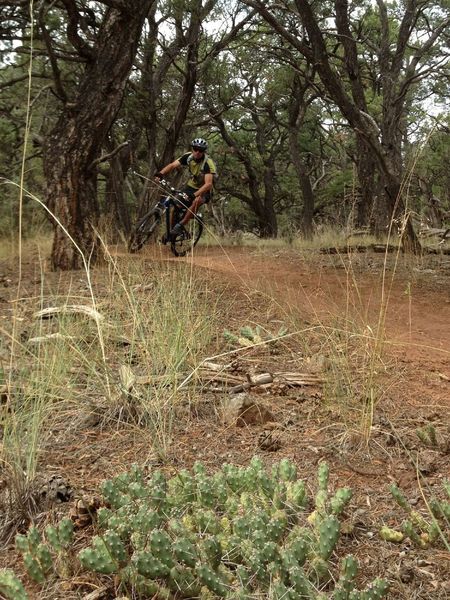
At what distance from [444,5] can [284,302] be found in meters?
13.6

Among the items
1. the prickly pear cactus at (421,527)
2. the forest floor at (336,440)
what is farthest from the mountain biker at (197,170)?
the prickly pear cactus at (421,527)

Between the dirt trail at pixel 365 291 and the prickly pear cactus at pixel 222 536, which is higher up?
the dirt trail at pixel 365 291

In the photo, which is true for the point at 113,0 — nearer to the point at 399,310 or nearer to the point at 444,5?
the point at 399,310

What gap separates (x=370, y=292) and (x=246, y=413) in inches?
160

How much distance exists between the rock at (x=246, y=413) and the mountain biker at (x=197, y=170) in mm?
5681

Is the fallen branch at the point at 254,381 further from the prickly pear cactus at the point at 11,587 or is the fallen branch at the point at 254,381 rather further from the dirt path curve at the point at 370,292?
the prickly pear cactus at the point at 11,587

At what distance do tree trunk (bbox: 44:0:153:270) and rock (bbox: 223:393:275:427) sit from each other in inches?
182

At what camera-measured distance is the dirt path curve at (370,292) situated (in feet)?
13.0

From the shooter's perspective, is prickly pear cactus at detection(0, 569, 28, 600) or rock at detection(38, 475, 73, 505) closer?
prickly pear cactus at detection(0, 569, 28, 600)

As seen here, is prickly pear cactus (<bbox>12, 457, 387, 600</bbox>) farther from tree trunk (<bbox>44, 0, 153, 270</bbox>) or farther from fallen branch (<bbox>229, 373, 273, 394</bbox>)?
tree trunk (<bbox>44, 0, 153, 270</bbox>)

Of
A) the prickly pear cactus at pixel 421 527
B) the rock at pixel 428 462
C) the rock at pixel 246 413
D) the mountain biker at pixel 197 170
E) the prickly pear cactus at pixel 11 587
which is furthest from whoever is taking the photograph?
the mountain biker at pixel 197 170

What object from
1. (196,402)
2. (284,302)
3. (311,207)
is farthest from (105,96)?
(311,207)

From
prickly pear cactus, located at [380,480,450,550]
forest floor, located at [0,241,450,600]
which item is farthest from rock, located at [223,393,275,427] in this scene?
prickly pear cactus, located at [380,480,450,550]

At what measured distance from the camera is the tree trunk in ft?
23.0
